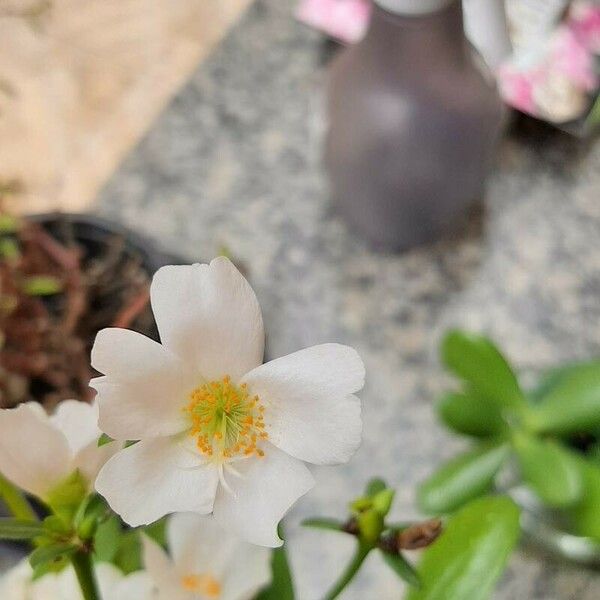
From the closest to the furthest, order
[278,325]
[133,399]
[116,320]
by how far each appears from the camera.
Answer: [133,399] → [116,320] → [278,325]

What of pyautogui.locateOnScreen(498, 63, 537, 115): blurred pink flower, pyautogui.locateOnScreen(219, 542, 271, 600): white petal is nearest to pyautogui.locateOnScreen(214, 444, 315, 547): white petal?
pyautogui.locateOnScreen(219, 542, 271, 600): white petal

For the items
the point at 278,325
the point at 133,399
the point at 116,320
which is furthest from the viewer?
the point at 278,325

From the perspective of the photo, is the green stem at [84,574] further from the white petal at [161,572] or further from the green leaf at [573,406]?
the green leaf at [573,406]

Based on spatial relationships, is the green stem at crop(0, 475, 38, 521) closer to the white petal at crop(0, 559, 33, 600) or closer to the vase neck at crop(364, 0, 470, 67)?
the white petal at crop(0, 559, 33, 600)

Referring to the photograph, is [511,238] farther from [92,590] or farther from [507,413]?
[92,590]

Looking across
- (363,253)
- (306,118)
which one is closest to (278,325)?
(363,253)

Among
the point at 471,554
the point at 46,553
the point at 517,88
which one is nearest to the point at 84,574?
the point at 46,553

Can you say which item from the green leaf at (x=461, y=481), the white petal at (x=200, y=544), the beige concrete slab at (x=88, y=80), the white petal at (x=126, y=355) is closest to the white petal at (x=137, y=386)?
the white petal at (x=126, y=355)
